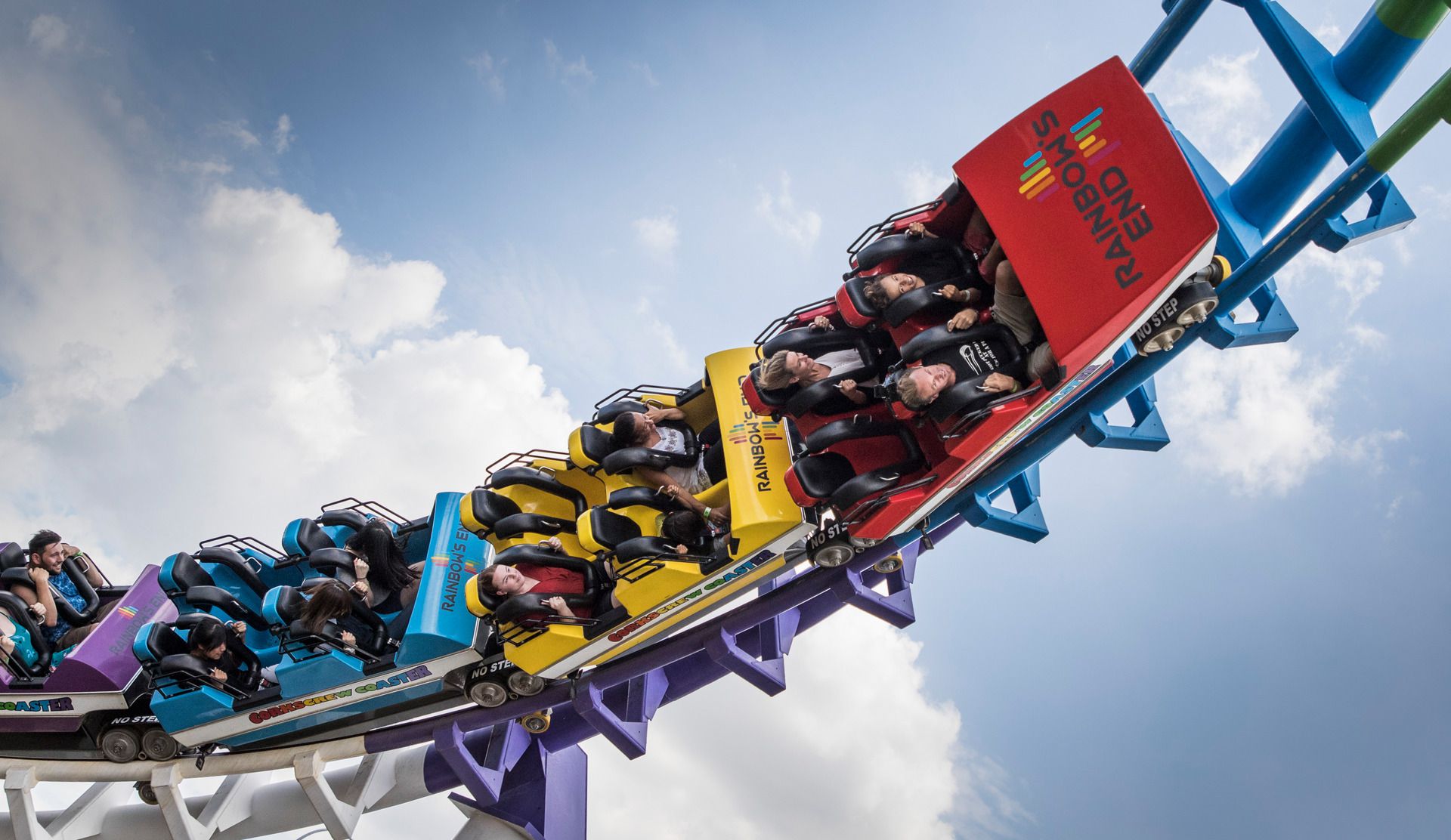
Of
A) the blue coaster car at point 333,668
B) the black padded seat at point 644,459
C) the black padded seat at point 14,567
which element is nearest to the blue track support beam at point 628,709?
the blue coaster car at point 333,668

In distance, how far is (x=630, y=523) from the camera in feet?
19.2

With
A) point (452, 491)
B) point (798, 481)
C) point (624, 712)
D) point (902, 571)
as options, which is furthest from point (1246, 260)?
point (452, 491)

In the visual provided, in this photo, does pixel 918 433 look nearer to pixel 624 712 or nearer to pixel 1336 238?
pixel 1336 238

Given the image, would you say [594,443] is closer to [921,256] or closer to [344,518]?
[344,518]

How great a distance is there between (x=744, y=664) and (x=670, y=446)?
129cm

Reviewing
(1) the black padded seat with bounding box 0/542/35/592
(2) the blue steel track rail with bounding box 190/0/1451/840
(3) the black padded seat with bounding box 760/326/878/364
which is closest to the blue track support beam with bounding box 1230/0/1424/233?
(2) the blue steel track rail with bounding box 190/0/1451/840

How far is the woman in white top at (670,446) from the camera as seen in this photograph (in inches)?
243

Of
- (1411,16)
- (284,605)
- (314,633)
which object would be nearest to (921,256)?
(1411,16)

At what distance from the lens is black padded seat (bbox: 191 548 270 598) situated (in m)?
7.06

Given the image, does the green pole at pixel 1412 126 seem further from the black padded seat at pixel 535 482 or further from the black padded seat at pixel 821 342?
the black padded seat at pixel 535 482

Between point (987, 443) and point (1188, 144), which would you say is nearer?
point (987, 443)

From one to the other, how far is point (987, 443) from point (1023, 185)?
1.19m

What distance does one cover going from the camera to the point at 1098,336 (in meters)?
4.31

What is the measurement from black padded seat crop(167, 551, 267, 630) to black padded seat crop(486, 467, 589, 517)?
1.77 meters
